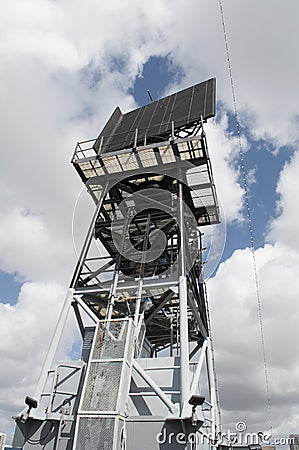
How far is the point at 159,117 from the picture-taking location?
1800cm

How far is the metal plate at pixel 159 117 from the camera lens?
16781 millimetres

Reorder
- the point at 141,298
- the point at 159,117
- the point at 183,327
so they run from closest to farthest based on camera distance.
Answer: the point at 183,327, the point at 141,298, the point at 159,117

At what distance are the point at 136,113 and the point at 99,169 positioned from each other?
14.9 feet

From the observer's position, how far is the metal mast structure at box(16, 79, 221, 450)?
9.80m

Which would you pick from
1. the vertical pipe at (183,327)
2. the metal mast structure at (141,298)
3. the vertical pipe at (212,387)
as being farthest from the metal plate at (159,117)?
the vertical pipe at (212,387)

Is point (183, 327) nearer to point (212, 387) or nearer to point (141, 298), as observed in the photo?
point (141, 298)

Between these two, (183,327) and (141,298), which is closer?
(183,327)

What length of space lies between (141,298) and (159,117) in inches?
345

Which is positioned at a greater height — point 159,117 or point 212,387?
point 159,117

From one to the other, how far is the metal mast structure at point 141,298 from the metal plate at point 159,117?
7 cm

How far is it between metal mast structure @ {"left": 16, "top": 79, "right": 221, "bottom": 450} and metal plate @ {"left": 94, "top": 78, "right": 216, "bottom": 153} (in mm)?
66

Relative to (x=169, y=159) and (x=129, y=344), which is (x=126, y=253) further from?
(x=129, y=344)

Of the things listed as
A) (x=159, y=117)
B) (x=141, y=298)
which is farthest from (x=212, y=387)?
(x=159, y=117)

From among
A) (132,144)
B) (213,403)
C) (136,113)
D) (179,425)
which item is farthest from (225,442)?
(136,113)
